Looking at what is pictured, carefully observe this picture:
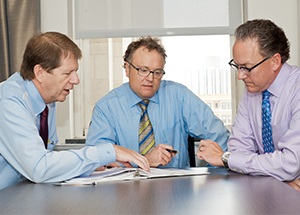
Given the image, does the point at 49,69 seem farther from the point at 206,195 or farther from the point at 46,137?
the point at 206,195

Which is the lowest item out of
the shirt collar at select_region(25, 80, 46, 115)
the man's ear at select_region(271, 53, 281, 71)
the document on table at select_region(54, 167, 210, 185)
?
the document on table at select_region(54, 167, 210, 185)

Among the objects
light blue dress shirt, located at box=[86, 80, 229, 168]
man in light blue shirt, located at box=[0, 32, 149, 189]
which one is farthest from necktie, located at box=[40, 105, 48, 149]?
light blue dress shirt, located at box=[86, 80, 229, 168]

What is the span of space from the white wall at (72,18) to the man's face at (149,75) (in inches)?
46.9

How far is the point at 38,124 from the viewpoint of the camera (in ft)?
5.77

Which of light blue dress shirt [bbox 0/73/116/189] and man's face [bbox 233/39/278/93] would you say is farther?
man's face [bbox 233/39/278/93]

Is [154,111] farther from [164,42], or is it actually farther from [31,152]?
[164,42]

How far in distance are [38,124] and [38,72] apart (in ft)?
0.96

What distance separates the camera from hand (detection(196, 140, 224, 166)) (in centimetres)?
158

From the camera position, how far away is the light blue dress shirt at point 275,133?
1.41 meters

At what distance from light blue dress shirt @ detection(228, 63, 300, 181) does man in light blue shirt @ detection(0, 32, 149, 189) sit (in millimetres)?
463

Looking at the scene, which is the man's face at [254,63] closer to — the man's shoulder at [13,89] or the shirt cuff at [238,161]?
the shirt cuff at [238,161]

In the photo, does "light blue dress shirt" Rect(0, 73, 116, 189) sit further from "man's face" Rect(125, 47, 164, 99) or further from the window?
the window

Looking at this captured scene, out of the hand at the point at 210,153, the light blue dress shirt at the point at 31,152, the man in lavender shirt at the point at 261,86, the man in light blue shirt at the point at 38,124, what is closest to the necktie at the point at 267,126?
the man in lavender shirt at the point at 261,86

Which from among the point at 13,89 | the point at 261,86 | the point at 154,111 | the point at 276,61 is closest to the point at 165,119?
the point at 154,111
